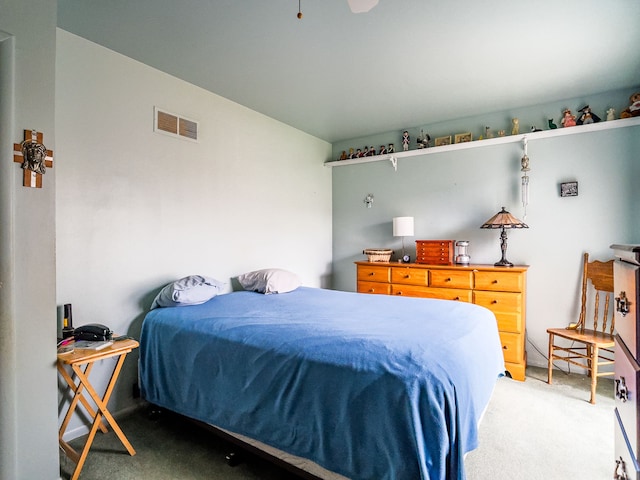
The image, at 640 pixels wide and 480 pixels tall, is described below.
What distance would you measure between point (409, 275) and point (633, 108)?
2.53 m

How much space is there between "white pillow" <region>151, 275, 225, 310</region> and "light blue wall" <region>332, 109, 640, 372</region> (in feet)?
8.33

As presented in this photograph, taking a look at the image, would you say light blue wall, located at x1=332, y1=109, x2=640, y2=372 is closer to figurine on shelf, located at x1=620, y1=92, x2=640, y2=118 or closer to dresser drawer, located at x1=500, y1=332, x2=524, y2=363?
figurine on shelf, located at x1=620, y1=92, x2=640, y2=118

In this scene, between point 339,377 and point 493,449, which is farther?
point 493,449

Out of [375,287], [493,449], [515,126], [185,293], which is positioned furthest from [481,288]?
[185,293]

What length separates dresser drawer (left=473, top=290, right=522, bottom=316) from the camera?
3107mm

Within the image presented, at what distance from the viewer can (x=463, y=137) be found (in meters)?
3.89

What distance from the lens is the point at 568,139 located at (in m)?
3.33

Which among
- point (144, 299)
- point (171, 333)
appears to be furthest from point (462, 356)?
point (144, 299)

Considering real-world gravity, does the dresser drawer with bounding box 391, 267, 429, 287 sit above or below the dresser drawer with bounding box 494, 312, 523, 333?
above

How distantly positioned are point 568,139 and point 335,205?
2804mm

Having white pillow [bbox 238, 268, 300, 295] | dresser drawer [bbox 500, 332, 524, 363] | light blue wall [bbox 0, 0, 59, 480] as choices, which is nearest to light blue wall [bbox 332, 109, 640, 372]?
dresser drawer [bbox 500, 332, 524, 363]

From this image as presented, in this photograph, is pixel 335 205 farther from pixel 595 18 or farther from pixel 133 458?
pixel 133 458

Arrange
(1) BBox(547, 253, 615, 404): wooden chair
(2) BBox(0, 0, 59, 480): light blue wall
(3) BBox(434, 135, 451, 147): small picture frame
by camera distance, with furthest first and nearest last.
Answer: (3) BBox(434, 135, 451, 147): small picture frame < (1) BBox(547, 253, 615, 404): wooden chair < (2) BBox(0, 0, 59, 480): light blue wall

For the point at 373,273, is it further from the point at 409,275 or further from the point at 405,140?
the point at 405,140
